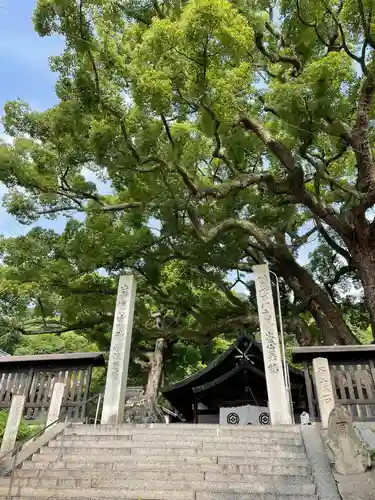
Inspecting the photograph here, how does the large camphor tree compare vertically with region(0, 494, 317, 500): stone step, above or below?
above

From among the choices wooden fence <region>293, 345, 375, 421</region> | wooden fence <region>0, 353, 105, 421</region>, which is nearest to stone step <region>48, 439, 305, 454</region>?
wooden fence <region>293, 345, 375, 421</region>

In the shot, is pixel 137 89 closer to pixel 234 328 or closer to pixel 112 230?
pixel 112 230

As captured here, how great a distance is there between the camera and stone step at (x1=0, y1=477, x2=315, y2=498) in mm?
5051

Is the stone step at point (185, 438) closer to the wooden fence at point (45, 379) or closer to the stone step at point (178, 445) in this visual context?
the stone step at point (178, 445)

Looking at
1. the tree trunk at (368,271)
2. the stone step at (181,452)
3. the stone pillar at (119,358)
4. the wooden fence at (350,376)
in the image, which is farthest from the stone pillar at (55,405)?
the tree trunk at (368,271)

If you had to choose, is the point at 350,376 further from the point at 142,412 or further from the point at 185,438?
the point at 142,412

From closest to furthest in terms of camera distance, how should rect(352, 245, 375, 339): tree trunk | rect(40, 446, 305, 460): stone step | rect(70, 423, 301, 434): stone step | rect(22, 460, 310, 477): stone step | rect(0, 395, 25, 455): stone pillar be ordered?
rect(22, 460, 310, 477): stone step → rect(40, 446, 305, 460): stone step → rect(70, 423, 301, 434): stone step → rect(0, 395, 25, 455): stone pillar → rect(352, 245, 375, 339): tree trunk

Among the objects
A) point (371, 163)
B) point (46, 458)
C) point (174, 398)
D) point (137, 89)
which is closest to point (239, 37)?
point (137, 89)

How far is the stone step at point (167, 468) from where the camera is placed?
5.58 m

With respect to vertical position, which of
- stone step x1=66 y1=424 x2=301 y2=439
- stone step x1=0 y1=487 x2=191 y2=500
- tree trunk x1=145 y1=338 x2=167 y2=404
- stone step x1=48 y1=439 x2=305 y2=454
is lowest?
stone step x1=0 y1=487 x2=191 y2=500

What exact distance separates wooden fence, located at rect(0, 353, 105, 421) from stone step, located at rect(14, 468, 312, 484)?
151 inches

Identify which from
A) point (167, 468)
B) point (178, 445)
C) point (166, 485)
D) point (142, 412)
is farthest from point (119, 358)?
point (142, 412)

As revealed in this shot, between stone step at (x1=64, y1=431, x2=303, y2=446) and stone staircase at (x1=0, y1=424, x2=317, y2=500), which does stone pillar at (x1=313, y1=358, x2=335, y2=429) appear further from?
stone step at (x1=64, y1=431, x2=303, y2=446)

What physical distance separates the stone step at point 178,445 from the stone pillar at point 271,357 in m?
2.05
